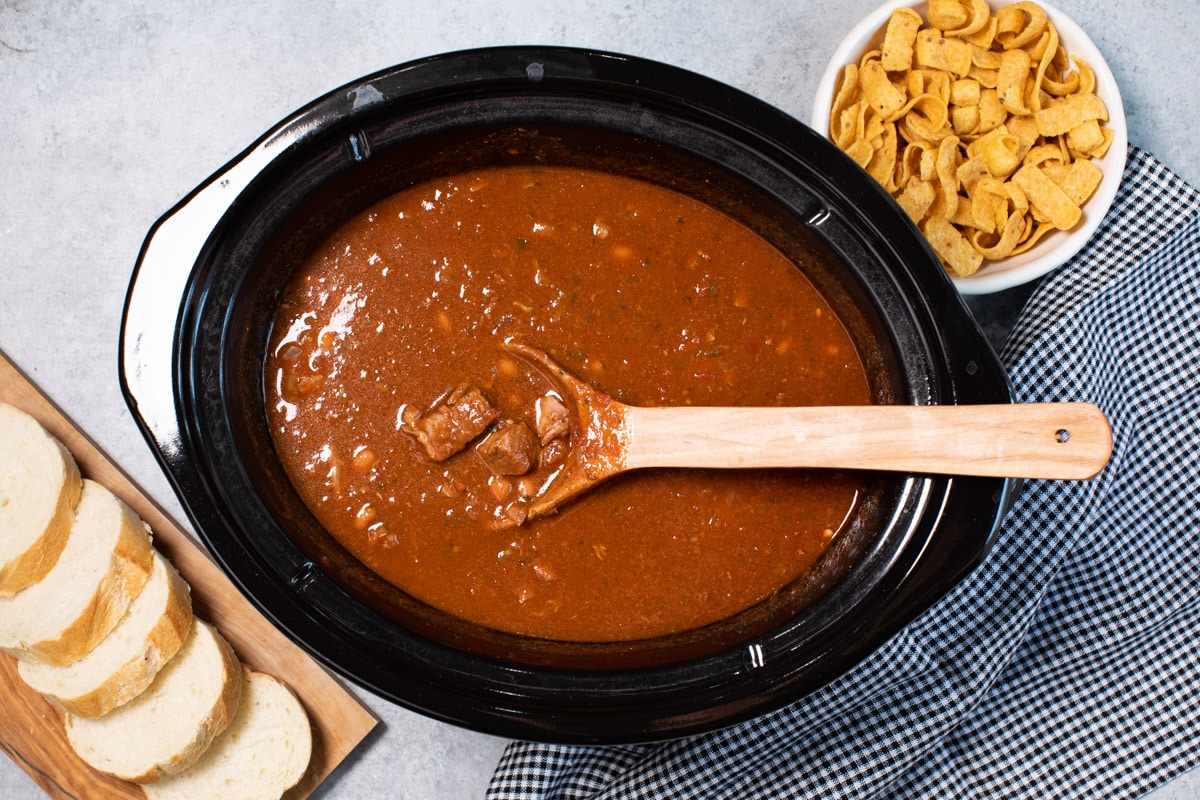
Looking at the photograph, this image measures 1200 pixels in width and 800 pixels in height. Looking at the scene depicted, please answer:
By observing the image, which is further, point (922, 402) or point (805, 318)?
point (805, 318)

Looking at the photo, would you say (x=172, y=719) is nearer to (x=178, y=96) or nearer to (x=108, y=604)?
(x=108, y=604)

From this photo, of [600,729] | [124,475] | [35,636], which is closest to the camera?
[600,729]

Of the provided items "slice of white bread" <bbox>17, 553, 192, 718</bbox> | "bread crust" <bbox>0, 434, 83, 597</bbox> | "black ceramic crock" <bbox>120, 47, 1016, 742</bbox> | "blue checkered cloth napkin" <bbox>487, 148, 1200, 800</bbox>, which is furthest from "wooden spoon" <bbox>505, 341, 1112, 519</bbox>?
"bread crust" <bbox>0, 434, 83, 597</bbox>

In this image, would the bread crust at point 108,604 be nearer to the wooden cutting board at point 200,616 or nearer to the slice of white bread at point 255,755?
the wooden cutting board at point 200,616

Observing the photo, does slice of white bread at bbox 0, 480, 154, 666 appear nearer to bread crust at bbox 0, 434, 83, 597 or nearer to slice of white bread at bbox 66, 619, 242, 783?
bread crust at bbox 0, 434, 83, 597

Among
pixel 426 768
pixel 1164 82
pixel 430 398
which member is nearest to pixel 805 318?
pixel 430 398

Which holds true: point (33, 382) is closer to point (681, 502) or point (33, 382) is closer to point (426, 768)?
point (426, 768)
